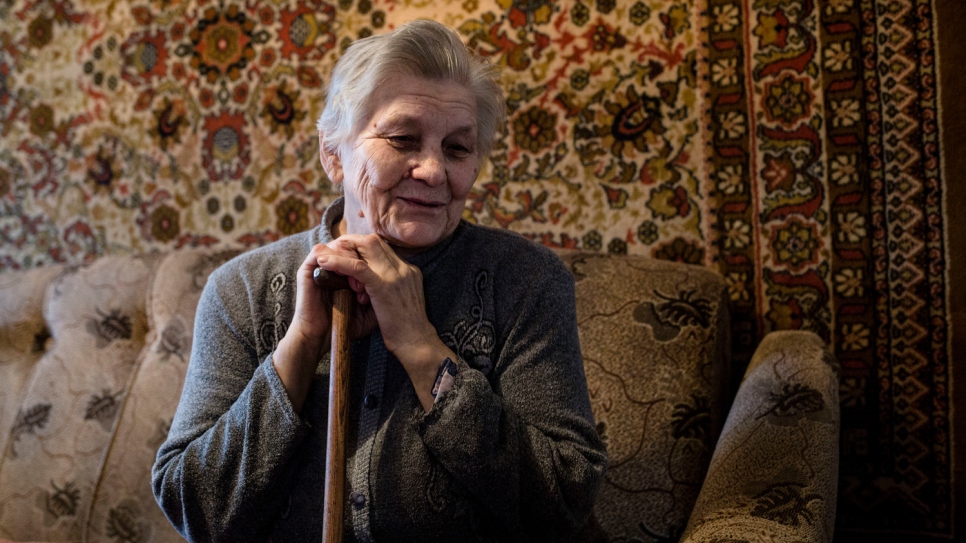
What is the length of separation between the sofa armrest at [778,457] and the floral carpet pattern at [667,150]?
26cm

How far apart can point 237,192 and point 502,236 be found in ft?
3.71

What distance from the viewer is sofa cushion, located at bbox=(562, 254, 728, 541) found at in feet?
4.89

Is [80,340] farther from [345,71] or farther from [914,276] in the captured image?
[914,276]

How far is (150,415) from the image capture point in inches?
71.5

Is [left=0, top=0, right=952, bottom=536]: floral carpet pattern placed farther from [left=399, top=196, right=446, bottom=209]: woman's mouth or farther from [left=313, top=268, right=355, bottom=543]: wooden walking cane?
[left=313, top=268, right=355, bottom=543]: wooden walking cane

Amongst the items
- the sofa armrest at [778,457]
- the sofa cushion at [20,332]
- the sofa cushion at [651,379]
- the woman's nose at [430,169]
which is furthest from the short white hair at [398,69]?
the sofa cushion at [20,332]

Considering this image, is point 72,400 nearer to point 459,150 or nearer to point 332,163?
point 332,163

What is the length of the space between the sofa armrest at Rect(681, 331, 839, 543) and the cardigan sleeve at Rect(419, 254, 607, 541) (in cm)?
20

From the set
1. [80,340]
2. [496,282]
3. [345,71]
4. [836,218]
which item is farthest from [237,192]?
[836,218]

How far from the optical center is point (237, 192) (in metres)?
2.21

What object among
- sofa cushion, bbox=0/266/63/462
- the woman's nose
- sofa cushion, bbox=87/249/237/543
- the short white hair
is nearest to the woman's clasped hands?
the woman's nose

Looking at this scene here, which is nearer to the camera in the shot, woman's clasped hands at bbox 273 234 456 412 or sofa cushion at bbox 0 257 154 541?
woman's clasped hands at bbox 273 234 456 412

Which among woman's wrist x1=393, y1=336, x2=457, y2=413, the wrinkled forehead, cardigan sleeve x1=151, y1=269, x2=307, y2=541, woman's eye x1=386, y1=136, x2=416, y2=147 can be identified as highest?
the wrinkled forehead

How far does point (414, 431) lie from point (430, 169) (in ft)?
1.32
